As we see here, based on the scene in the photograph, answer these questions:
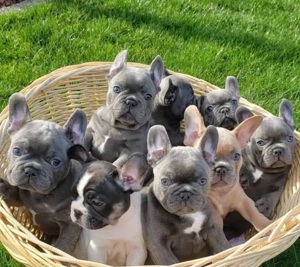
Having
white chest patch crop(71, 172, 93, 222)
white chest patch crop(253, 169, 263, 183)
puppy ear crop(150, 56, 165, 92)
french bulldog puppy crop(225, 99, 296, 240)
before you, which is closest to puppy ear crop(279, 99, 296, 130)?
french bulldog puppy crop(225, 99, 296, 240)

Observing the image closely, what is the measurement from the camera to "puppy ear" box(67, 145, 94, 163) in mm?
3396

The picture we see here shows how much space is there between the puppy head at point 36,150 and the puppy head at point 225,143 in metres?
0.63

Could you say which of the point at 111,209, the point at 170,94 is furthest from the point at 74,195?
the point at 170,94

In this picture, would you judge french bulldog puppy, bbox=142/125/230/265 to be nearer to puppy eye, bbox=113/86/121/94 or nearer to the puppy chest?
the puppy chest

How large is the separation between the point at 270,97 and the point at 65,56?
183 cm

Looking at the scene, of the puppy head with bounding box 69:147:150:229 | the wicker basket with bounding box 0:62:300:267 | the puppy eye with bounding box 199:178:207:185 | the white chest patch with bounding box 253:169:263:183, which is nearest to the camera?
the wicker basket with bounding box 0:62:300:267

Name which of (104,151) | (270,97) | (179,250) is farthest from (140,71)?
(270,97)

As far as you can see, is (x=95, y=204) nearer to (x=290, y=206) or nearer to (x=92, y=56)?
(x=290, y=206)

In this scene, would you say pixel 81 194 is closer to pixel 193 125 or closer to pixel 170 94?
pixel 193 125

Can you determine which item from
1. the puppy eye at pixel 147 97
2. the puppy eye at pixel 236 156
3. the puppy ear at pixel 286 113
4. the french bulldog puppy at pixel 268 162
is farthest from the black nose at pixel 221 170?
the puppy ear at pixel 286 113

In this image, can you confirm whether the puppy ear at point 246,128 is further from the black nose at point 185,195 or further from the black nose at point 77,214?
the black nose at point 77,214

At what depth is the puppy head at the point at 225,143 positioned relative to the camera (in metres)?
3.51

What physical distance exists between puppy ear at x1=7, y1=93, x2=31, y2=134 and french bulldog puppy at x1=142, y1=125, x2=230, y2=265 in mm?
723

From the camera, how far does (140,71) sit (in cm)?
405
